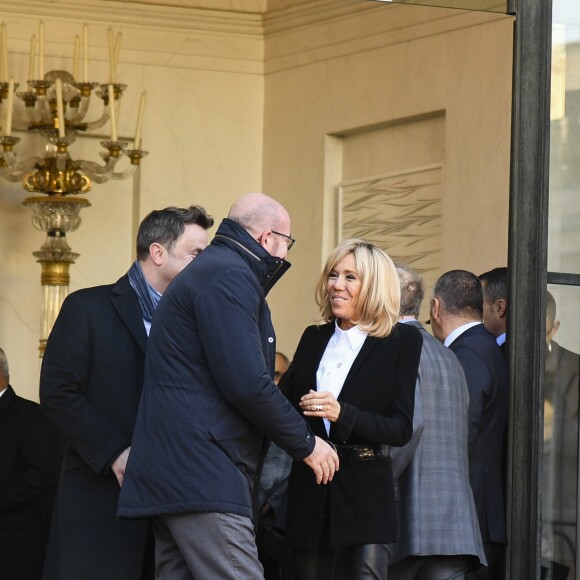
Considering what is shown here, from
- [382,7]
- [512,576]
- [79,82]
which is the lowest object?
[512,576]

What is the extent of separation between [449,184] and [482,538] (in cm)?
309

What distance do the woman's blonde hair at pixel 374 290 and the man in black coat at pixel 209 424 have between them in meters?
0.61

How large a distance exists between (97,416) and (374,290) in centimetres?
103

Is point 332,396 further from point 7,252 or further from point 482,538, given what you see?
point 7,252

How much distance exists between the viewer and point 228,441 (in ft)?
14.2

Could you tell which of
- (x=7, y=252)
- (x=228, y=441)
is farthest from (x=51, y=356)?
(x=7, y=252)

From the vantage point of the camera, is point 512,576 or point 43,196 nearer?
point 512,576

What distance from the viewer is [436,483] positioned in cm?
525

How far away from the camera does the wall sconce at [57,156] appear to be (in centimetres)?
839

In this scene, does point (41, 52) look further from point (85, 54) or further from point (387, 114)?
point (387, 114)

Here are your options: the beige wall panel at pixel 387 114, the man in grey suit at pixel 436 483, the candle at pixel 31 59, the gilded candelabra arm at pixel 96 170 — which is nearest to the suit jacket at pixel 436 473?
the man in grey suit at pixel 436 483

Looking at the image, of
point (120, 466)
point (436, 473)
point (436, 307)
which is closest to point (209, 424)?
point (120, 466)

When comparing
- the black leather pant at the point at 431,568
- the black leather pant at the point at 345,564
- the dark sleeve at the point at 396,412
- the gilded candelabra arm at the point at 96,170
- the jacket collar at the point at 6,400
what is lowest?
the black leather pant at the point at 431,568

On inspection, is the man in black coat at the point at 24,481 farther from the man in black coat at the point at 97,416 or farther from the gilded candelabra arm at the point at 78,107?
the gilded candelabra arm at the point at 78,107
